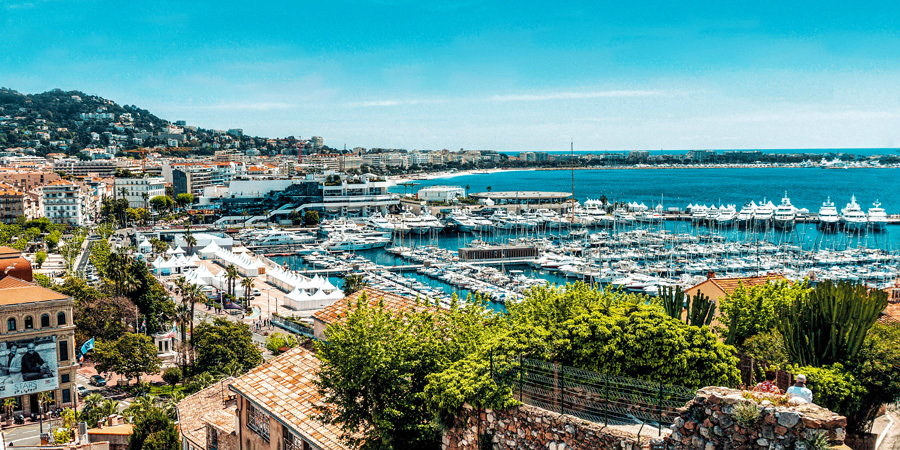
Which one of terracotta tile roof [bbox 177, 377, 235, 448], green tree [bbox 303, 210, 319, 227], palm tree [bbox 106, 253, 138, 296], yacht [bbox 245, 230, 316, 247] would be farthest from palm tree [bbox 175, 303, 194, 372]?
green tree [bbox 303, 210, 319, 227]

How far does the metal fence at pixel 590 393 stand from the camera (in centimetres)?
948

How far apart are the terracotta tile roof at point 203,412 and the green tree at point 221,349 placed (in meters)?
9.84

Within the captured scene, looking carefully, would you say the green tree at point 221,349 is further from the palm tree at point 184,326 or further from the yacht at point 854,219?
the yacht at point 854,219

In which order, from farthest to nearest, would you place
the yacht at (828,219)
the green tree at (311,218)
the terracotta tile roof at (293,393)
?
the green tree at (311,218) → the yacht at (828,219) → the terracotta tile roof at (293,393)

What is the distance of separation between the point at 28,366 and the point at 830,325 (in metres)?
31.9

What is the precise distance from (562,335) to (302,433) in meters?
5.15

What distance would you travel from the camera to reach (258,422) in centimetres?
1445

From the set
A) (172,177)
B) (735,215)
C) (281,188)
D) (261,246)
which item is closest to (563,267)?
(261,246)

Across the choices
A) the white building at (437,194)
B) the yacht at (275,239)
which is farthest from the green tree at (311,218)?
the white building at (437,194)

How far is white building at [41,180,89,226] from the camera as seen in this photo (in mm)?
100375

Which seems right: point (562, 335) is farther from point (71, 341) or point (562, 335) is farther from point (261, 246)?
point (261, 246)

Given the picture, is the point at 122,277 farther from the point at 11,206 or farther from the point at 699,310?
the point at 11,206

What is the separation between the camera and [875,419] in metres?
13.3

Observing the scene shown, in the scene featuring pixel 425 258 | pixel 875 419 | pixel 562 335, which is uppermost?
pixel 562 335
